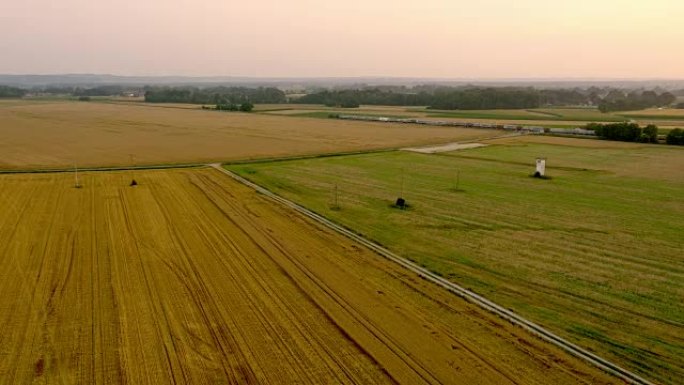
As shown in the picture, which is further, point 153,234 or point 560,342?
point 153,234

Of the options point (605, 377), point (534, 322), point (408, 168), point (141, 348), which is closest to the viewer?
point (605, 377)

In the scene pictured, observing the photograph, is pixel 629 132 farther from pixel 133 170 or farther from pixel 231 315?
pixel 231 315

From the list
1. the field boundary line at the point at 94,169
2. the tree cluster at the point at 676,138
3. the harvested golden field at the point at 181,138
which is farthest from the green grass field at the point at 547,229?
the tree cluster at the point at 676,138

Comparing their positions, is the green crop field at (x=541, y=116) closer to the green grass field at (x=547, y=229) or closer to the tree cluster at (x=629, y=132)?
the tree cluster at (x=629, y=132)

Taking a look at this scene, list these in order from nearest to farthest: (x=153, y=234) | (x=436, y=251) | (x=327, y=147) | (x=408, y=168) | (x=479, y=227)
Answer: (x=436, y=251) < (x=153, y=234) < (x=479, y=227) < (x=408, y=168) < (x=327, y=147)

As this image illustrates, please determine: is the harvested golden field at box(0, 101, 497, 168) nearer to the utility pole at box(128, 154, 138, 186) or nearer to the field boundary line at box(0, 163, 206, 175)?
the utility pole at box(128, 154, 138, 186)

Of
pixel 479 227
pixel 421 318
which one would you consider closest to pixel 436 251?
pixel 479 227

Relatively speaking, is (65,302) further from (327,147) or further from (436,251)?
(327,147)
